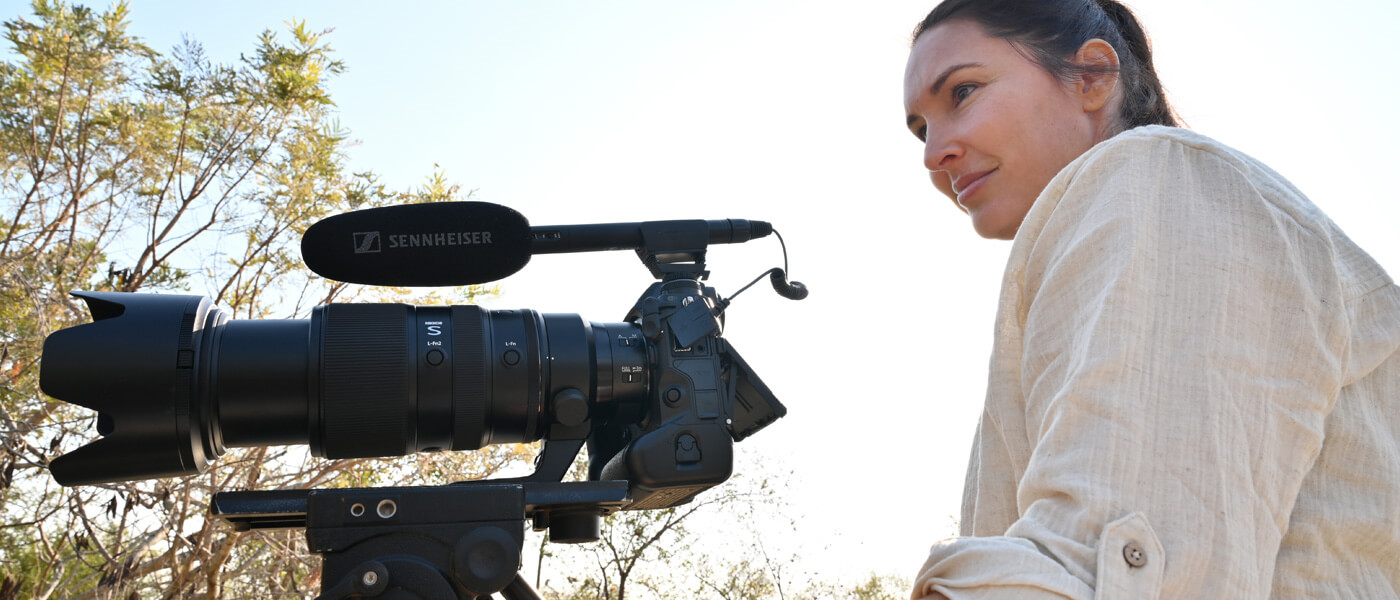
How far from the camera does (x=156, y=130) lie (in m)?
4.29

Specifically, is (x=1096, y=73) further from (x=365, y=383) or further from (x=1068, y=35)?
(x=365, y=383)

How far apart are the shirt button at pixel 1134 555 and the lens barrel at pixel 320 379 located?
0.87 metres

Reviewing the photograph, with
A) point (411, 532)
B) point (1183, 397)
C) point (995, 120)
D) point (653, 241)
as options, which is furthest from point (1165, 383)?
point (653, 241)

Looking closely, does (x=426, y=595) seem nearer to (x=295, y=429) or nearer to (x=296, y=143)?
(x=295, y=429)

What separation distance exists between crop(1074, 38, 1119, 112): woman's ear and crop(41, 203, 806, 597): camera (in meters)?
0.60

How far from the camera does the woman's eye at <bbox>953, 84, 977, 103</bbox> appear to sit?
1.04m

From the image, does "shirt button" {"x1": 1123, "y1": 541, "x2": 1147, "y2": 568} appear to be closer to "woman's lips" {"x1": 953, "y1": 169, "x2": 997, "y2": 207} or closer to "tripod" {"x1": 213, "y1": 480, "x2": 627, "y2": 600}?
"woman's lips" {"x1": 953, "y1": 169, "x2": 997, "y2": 207}

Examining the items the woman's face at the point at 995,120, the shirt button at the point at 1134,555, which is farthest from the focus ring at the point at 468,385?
the shirt button at the point at 1134,555

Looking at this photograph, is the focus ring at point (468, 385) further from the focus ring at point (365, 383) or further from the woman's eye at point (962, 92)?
the woman's eye at point (962, 92)

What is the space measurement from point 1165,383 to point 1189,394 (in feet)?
0.05

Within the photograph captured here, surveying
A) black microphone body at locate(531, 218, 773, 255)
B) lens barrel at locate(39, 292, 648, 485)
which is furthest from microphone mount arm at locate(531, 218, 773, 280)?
lens barrel at locate(39, 292, 648, 485)

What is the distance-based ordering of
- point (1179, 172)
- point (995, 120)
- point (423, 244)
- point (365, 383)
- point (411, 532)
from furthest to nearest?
point (423, 244) < point (365, 383) < point (411, 532) < point (995, 120) < point (1179, 172)

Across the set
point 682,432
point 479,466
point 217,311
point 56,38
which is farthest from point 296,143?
point 682,432

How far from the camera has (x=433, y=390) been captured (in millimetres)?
1305
